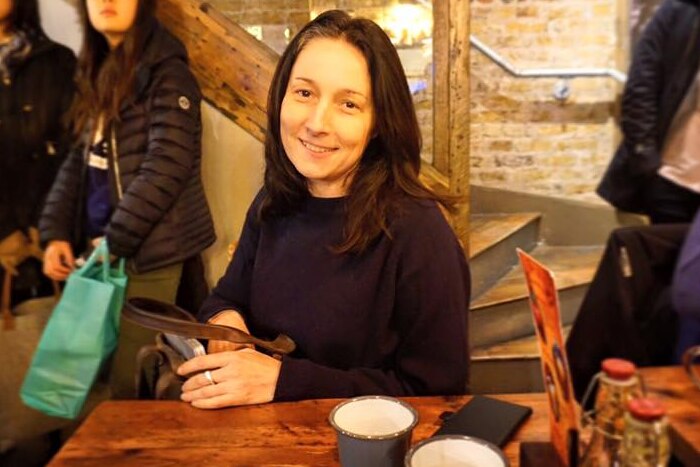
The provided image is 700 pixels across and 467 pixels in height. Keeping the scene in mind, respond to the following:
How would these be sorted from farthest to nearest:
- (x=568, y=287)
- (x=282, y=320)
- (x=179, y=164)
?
1. (x=568, y=287)
2. (x=179, y=164)
3. (x=282, y=320)

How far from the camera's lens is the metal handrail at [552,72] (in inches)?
160

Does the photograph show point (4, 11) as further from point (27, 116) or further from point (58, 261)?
point (58, 261)

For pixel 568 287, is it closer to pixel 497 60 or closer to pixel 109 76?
pixel 497 60

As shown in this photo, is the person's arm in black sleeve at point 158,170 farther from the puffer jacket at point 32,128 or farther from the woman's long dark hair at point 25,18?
the woman's long dark hair at point 25,18

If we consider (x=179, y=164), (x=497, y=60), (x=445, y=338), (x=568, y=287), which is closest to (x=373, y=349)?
(x=445, y=338)

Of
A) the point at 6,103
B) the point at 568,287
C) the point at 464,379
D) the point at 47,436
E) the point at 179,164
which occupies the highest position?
the point at 6,103

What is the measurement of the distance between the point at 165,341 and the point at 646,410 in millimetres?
979

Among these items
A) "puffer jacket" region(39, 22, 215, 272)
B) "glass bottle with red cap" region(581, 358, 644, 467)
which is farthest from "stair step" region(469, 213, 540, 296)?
"glass bottle with red cap" region(581, 358, 644, 467)

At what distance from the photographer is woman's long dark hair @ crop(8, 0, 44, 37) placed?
2.46 m

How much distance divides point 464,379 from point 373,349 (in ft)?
0.63

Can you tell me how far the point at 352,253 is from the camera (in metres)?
1.39

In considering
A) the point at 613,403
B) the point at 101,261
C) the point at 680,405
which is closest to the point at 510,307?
the point at 101,261

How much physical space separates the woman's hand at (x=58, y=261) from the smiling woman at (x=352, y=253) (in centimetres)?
117

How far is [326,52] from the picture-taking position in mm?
1332
